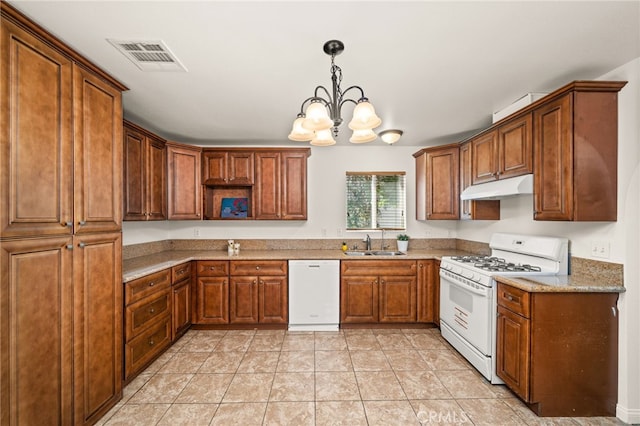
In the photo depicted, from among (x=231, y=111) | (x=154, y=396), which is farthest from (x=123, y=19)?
(x=154, y=396)

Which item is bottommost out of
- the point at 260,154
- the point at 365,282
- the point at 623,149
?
the point at 365,282

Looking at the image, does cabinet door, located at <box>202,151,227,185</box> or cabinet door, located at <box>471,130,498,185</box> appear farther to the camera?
cabinet door, located at <box>202,151,227,185</box>

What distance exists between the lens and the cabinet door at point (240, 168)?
389 centimetres

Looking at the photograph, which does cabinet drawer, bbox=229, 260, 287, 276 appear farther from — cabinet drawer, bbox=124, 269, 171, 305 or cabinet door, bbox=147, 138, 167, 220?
cabinet door, bbox=147, 138, 167, 220

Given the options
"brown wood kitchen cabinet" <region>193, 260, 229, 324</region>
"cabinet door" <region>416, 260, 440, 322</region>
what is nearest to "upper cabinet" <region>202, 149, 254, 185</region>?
"brown wood kitchen cabinet" <region>193, 260, 229, 324</region>

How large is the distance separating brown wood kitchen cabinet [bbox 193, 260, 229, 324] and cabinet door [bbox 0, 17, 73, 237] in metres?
1.92

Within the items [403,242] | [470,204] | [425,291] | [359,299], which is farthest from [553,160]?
[359,299]

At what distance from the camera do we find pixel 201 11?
4.90 feet

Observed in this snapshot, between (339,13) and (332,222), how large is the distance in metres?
3.03

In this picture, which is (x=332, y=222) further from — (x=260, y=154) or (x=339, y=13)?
(x=339, y=13)

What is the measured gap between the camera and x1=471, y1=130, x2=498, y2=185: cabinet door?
2.89 m

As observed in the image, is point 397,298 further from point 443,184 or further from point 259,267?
point 259,267

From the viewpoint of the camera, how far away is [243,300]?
355cm

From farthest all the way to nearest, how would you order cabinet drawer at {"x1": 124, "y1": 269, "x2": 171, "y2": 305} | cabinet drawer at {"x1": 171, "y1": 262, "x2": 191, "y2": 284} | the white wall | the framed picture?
1. the framed picture
2. cabinet drawer at {"x1": 171, "y1": 262, "x2": 191, "y2": 284}
3. cabinet drawer at {"x1": 124, "y1": 269, "x2": 171, "y2": 305}
4. the white wall
